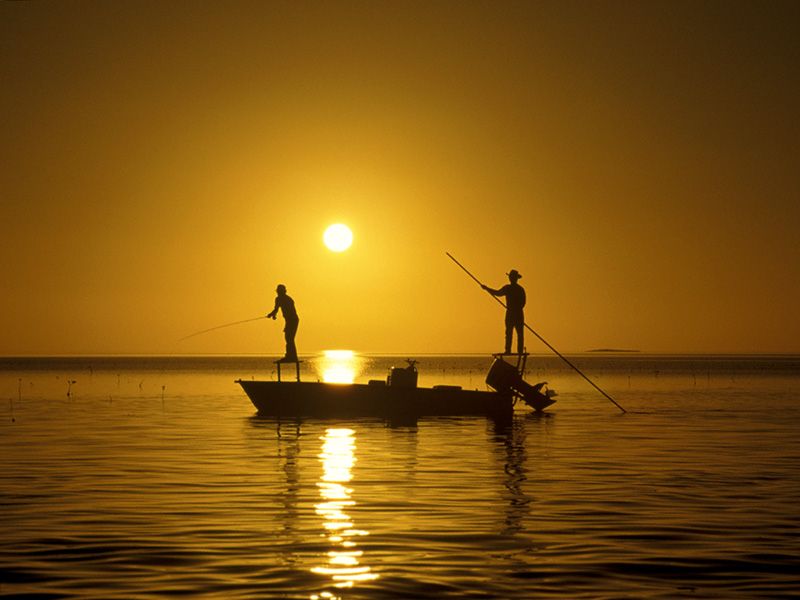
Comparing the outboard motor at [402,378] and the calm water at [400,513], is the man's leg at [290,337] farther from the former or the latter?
the calm water at [400,513]

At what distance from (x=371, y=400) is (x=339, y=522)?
21.1 meters

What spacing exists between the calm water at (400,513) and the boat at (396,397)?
4699 millimetres

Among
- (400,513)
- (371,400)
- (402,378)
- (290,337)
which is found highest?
(290,337)

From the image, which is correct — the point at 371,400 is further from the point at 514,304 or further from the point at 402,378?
the point at 514,304

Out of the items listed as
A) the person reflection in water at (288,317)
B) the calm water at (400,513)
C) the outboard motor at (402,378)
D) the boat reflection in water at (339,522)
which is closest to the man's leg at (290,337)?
the person reflection in water at (288,317)

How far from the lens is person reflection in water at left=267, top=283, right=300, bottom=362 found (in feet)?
110

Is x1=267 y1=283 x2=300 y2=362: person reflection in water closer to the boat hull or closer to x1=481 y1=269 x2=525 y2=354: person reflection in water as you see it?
the boat hull

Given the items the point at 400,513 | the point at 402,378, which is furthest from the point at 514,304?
the point at 400,513

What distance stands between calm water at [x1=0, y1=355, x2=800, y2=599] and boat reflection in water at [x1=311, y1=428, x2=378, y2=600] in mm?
41

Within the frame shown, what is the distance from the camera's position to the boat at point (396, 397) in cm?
3472

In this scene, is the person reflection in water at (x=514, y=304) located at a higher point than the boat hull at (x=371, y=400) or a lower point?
higher

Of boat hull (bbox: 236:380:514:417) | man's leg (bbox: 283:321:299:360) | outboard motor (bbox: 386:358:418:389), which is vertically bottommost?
boat hull (bbox: 236:380:514:417)

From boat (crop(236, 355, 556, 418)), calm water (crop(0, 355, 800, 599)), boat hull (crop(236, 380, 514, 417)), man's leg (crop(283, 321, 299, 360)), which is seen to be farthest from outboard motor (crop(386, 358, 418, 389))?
calm water (crop(0, 355, 800, 599))

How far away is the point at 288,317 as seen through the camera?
34094 mm
